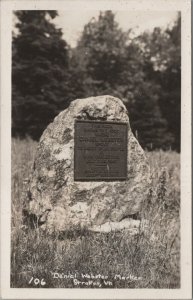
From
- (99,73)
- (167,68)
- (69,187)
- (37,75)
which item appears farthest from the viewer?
(99,73)

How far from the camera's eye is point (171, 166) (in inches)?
332

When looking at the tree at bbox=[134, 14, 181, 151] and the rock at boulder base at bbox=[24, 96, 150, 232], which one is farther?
the tree at bbox=[134, 14, 181, 151]

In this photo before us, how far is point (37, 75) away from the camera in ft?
51.4

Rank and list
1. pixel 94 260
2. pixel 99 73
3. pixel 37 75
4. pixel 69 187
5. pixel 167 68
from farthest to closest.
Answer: pixel 99 73 < pixel 167 68 < pixel 37 75 < pixel 69 187 < pixel 94 260

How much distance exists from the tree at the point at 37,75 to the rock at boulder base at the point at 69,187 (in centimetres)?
1004

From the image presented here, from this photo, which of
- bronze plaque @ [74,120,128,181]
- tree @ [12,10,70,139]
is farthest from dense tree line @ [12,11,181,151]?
bronze plaque @ [74,120,128,181]

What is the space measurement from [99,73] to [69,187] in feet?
48.1

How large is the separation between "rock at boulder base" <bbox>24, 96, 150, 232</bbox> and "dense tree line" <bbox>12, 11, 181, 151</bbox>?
9.67m

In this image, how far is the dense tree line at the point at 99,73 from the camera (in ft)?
50.5

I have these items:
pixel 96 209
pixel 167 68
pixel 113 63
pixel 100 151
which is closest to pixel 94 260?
pixel 96 209

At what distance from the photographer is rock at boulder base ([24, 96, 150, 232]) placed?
532cm

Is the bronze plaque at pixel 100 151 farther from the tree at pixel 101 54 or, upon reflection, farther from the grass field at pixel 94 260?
the tree at pixel 101 54

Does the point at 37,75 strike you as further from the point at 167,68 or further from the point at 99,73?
the point at 167,68
